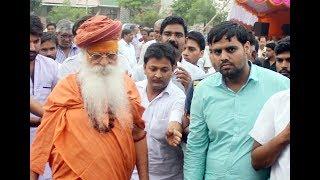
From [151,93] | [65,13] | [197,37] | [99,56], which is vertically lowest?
[151,93]

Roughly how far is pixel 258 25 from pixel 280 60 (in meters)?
6.49

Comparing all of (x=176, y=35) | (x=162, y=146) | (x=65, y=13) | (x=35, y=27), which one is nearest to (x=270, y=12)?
(x=176, y=35)

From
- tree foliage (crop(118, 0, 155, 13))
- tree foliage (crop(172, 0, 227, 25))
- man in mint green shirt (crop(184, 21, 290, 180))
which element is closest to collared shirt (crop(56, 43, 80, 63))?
man in mint green shirt (crop(184, 21, 290, 180))

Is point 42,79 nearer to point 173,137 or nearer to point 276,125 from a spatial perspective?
point 173,137

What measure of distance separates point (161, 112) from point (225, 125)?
923 millimetres

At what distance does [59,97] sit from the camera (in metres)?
3.53

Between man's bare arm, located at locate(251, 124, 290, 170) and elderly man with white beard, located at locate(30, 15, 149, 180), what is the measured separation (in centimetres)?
93

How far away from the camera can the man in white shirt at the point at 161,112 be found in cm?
409

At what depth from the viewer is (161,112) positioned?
414 cm

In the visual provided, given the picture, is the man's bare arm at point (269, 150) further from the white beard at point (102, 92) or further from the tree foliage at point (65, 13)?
the tree foliage at point (65, 13)

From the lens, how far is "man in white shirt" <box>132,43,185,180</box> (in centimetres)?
409
